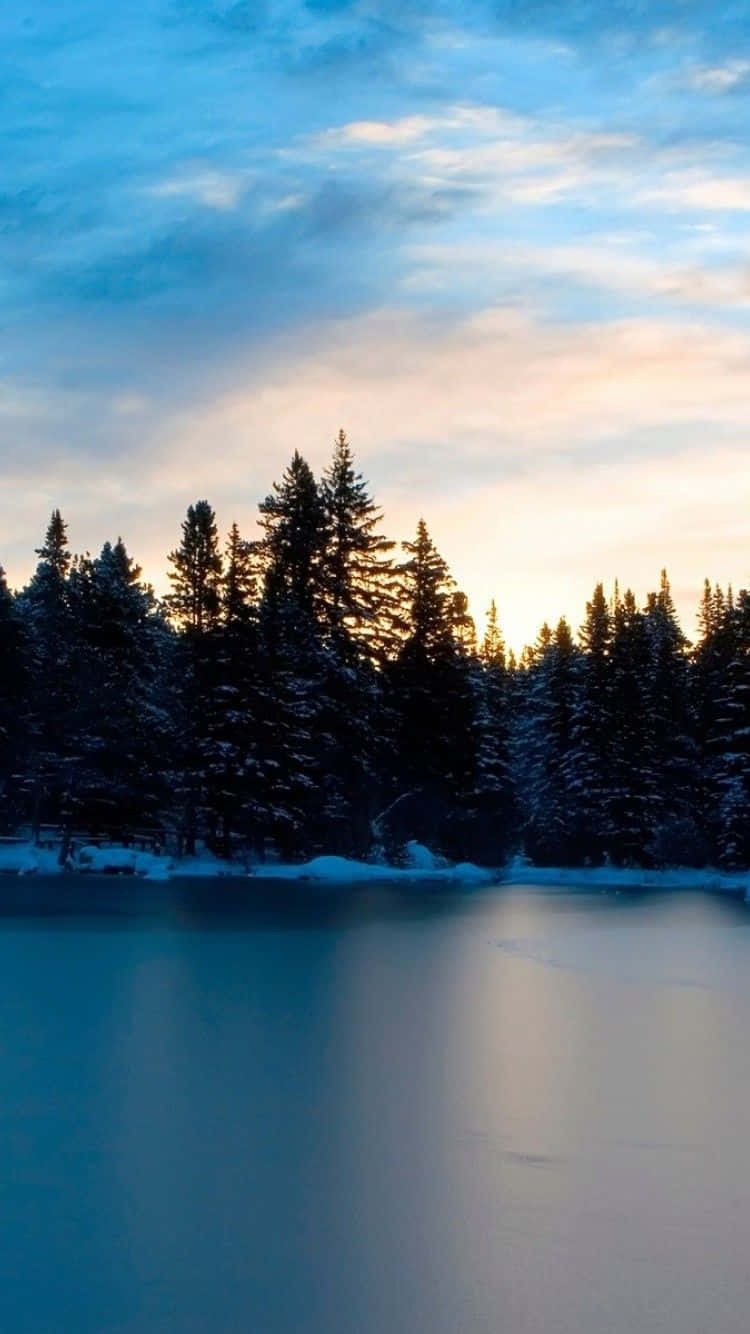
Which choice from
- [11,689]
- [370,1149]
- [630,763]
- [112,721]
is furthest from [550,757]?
[370,1149]

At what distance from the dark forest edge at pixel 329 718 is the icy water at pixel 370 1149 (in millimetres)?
28663

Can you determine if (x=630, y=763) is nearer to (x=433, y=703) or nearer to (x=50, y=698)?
(x=433, y=703)

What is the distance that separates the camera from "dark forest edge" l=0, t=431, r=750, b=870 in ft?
142

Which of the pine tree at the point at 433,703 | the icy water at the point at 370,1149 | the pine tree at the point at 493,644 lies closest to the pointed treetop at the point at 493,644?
the pine tree at the point at 493,644

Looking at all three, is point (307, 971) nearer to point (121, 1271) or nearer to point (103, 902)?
point (121, 1271)

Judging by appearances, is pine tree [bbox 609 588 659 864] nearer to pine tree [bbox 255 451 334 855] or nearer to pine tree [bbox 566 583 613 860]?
pine tree [bbox 566 583 613 860]

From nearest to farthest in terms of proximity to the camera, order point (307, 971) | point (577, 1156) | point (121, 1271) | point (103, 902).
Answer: point (121, 1271) → point (577, 1156) → point (307, 971) → point (103, 902)

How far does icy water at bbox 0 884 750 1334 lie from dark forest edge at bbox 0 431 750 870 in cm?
2866

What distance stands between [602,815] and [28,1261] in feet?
146

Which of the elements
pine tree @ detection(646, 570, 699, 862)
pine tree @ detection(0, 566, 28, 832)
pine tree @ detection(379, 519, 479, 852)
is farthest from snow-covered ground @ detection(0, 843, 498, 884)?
pine tree @ detection(646, 570, 699, 862)

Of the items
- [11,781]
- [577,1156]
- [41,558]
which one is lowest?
[577,1156]

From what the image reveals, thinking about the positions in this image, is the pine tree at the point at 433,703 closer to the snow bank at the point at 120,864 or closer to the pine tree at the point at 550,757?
the pine tree at the point at 550,757

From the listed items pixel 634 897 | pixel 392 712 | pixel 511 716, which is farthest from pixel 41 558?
pixel 634 897

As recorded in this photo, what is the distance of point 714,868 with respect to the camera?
4622cm
